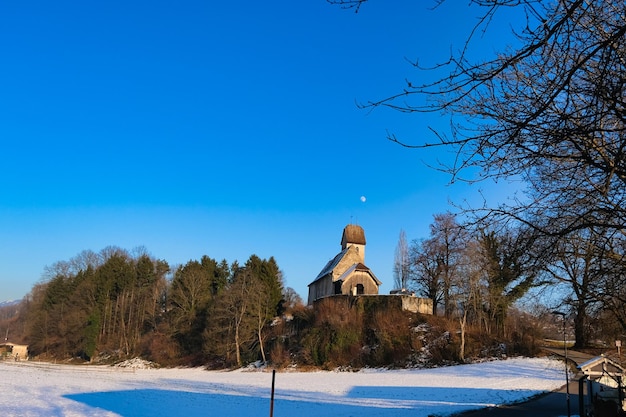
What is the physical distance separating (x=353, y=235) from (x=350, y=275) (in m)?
12.4

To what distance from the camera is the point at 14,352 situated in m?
68.1

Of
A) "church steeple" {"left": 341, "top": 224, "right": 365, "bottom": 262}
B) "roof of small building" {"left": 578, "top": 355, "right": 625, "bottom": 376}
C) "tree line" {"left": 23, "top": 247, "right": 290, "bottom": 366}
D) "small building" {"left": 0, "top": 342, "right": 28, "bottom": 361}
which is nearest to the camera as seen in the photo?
"roof of small building" {"left": 578, "top": 355, "right": 625, "bottom": 376}

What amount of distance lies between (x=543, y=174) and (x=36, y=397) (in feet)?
83.5

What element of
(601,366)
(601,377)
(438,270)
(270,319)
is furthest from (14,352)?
(601,377)

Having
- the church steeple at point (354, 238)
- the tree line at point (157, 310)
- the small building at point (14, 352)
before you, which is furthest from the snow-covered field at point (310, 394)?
the small building at point (14, 352)

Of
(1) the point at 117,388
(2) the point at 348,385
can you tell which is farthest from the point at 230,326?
(2) the point at 348,385

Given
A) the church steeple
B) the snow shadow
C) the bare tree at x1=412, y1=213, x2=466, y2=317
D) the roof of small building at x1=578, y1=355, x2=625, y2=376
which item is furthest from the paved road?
the church steeple

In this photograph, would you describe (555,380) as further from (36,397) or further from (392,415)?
(36,397)

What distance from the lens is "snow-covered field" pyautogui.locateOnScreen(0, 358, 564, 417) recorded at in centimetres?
1803

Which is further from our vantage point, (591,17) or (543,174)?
(543,174)

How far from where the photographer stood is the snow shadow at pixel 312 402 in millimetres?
17438

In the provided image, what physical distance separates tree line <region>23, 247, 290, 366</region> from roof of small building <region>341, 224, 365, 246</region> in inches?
396

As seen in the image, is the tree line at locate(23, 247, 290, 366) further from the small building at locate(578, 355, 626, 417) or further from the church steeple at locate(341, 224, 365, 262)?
the small building at locate(578, 355, 626, 417)

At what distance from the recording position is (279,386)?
1059 inches
